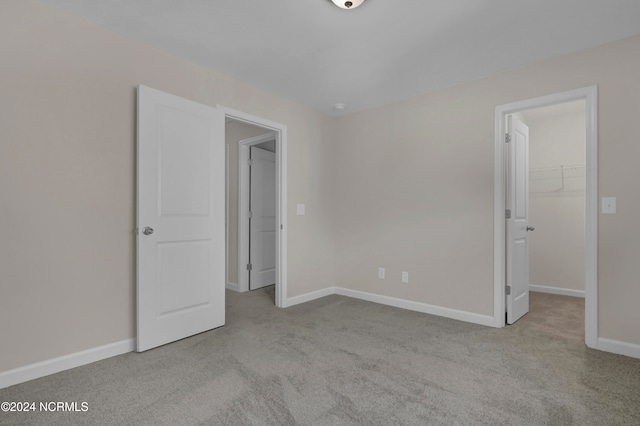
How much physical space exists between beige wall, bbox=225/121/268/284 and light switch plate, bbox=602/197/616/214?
3.96 meters

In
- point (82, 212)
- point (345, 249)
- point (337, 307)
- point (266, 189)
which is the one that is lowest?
point (337, 307)

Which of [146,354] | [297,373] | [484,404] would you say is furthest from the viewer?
[146,354]

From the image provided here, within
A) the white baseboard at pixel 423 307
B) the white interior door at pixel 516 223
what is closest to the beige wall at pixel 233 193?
the white baseboard at pixel 423 307

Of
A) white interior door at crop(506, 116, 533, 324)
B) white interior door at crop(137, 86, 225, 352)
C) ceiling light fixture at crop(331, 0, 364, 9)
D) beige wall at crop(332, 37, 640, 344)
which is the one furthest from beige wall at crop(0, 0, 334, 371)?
white interior door at crop(506, 116, 533, 324)

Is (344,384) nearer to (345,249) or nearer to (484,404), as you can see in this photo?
(484,404)

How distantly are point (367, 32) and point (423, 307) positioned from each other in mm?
2703

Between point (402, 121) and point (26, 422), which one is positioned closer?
point (26, 422)

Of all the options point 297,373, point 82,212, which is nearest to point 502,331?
point 297,373

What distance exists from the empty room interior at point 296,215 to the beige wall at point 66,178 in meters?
0.01

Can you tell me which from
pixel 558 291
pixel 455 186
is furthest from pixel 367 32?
pixel 558 291

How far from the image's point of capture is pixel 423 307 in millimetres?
3561

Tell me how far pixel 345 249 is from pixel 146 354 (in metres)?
2.55

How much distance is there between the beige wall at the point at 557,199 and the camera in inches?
174

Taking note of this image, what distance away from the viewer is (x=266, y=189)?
4.94 meters
